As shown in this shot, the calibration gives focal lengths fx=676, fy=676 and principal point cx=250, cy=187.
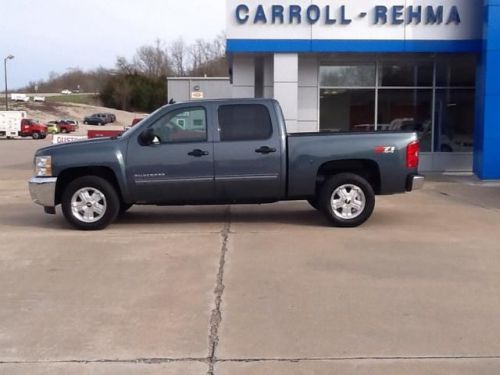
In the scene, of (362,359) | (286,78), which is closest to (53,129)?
(286,78)

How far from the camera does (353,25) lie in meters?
16.9

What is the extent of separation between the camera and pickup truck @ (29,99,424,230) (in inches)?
376

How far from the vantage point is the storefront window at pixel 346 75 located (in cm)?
1833

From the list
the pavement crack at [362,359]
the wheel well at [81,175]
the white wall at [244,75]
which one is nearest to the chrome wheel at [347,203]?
the wheel well at [81,175]

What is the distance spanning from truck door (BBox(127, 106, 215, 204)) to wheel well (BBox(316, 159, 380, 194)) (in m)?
1.61

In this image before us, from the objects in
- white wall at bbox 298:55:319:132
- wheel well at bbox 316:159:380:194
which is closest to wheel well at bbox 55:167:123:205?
wheel well at bbox 316:159:380:194

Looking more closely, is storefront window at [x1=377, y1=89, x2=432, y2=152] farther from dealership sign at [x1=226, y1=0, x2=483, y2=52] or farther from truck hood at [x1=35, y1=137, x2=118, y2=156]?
truck hood at [x1=35, y1=137, x2=118, y2=156]

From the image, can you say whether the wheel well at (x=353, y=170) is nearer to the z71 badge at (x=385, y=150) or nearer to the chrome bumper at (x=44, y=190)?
the z71 badge at (x=385, y=150)

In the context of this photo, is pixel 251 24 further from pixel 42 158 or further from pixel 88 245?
pixel 88 245

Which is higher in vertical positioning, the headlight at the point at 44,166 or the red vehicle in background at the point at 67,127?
the headlight at the point at 44,166

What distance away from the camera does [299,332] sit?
5254 millimetres

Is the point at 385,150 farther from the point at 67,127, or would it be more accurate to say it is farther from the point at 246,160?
the point at 67,127

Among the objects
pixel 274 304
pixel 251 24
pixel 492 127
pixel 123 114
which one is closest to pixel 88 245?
pixel 274 304

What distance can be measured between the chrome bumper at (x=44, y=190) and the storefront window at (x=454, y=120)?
475 inches
